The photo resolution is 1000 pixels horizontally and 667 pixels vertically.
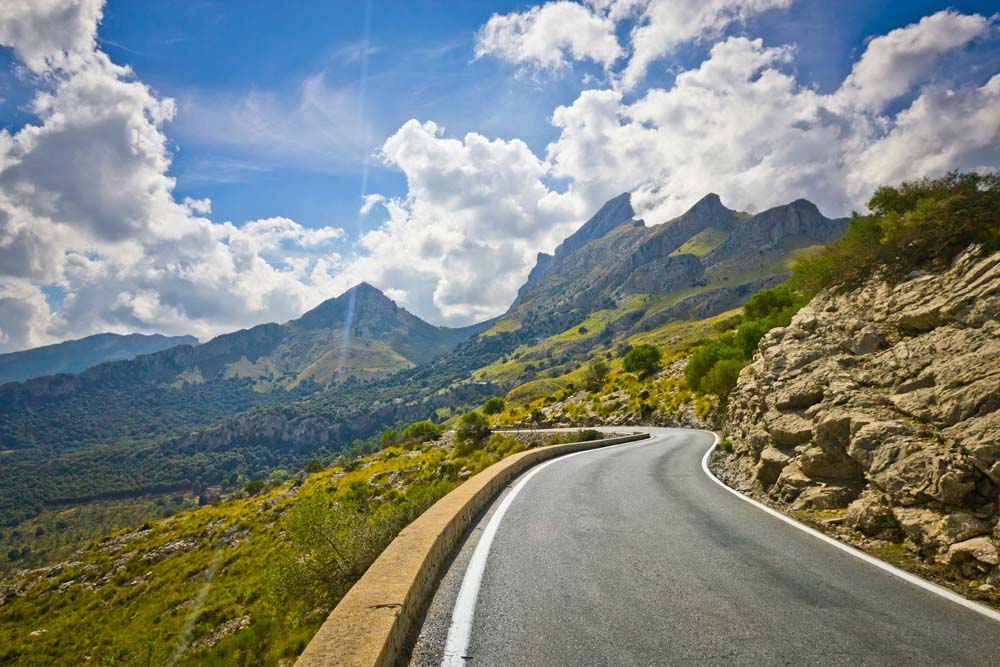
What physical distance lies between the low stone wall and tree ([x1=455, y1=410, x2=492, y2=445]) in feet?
109

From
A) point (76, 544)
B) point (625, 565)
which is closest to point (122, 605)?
point (625, 565)

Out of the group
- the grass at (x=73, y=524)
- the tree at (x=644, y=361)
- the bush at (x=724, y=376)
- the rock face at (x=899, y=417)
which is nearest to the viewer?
the rock face at (x=899, y=417)

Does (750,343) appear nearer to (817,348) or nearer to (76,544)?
(817,348)

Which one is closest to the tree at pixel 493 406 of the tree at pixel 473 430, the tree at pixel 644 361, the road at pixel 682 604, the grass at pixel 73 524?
the tree at pixel 644 361

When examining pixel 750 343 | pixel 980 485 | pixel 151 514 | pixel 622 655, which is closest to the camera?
pixel 622 655

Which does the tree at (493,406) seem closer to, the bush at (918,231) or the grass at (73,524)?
the bush at (918,231)

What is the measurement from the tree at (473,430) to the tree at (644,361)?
32.9m

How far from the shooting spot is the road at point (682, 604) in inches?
149

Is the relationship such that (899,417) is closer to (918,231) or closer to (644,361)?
(918,231)

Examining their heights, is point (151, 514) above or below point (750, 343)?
below

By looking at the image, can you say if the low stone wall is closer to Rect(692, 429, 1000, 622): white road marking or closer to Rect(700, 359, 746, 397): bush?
Rect(692, 429, 1000, 622): white road marking

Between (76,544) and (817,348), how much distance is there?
162 metres

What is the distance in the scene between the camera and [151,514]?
5507 inches

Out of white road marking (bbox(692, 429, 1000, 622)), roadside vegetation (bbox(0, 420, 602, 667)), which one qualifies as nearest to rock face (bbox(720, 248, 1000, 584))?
white road marking (bbox(692, 429, 1000, 622))
